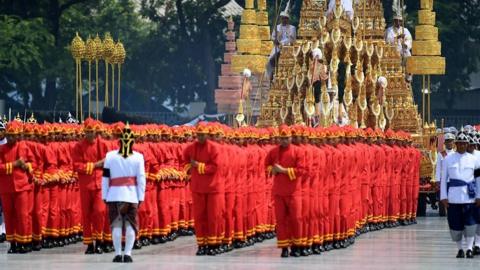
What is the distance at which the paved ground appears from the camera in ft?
102

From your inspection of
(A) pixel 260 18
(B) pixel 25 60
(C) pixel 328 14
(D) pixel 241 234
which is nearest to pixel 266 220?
(D) pixel 241 234

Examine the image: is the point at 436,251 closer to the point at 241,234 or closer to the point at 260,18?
the point at 241,234

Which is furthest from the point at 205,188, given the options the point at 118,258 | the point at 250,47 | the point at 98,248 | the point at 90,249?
the point at 250,47

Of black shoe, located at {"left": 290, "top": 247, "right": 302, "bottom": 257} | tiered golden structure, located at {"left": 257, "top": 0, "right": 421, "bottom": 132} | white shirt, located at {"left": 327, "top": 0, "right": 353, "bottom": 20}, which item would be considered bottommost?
black shoe, located at {"left": 290, "top": 247, "right": 302, "bottom": 257}

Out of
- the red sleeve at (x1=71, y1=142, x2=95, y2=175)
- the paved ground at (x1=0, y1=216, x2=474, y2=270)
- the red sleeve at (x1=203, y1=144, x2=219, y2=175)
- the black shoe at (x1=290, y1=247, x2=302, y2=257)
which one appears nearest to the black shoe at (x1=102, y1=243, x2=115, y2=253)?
the paved ground at (x1=0, y1=216, x2=474, y2=270)

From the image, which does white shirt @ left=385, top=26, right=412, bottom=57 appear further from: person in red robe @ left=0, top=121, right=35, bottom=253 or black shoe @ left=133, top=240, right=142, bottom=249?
person in red robe @ left=0, top=121, right=35, bottom=253

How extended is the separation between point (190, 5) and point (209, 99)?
3.31 meters

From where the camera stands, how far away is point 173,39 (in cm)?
8144

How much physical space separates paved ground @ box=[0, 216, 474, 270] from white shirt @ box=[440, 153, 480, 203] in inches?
34.3

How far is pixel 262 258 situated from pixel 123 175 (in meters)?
2.54

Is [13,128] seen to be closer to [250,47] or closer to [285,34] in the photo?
[250,47]

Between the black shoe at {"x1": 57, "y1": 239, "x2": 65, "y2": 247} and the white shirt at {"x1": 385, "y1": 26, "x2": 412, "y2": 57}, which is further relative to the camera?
the white shirt at {"x1": 385, "y1": 26, "x2": 412, "y2": 57}

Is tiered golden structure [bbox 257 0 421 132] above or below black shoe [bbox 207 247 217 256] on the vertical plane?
above

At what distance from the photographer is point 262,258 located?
32812 millimetres
